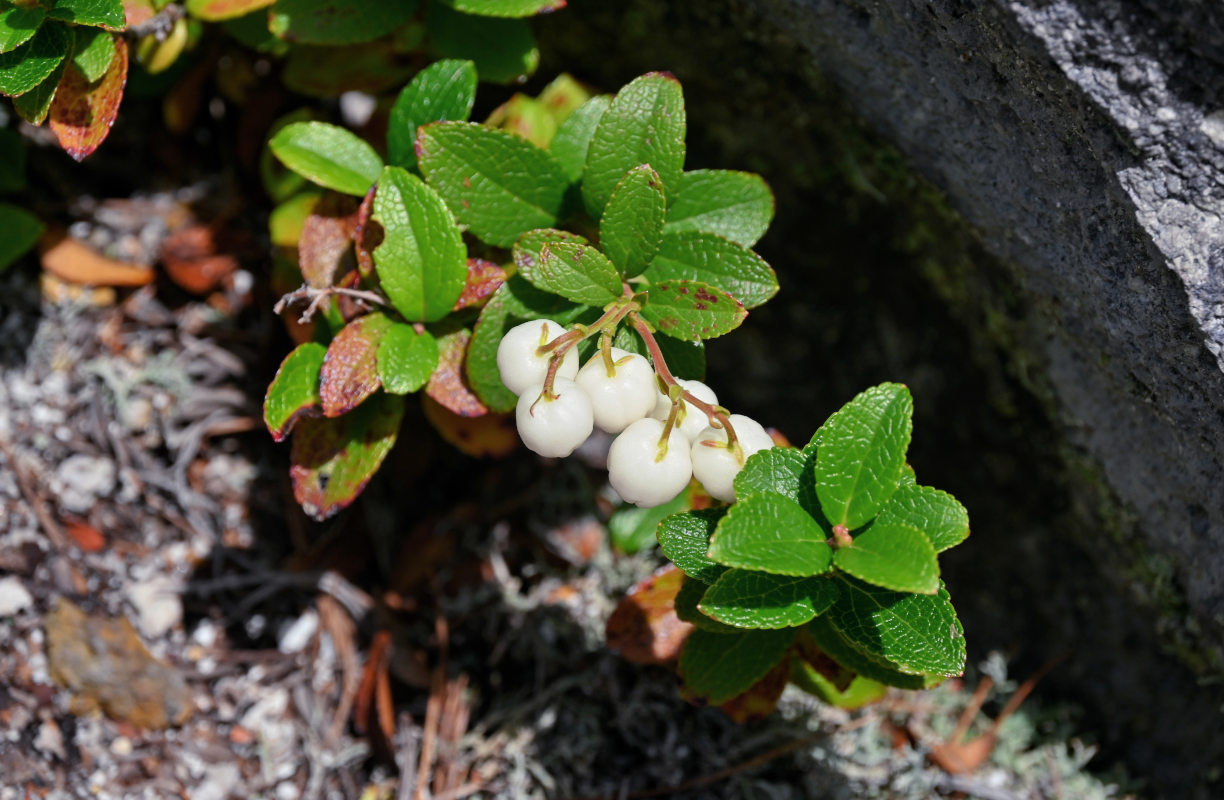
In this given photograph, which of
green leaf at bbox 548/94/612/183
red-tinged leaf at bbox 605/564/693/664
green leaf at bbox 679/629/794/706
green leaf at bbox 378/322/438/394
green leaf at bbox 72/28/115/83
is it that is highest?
green leaf at bbox 548/94/612/183

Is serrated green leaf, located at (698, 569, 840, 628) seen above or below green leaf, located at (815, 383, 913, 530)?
below

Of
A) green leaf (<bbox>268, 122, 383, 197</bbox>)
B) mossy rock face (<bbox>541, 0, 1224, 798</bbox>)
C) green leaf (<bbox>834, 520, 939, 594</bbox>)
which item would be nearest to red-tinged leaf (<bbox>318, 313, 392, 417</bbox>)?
green leaf (<bbox>268, 122, 383, 197</bbox>)

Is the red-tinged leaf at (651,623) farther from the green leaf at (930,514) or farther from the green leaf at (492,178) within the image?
the green leaf at (492,178)

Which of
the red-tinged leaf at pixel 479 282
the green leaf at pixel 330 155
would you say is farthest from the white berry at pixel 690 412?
the green leaf at pixel 330 155

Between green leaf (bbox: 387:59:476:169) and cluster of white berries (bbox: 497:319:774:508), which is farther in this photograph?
green leaf (bbox: 387:59:476:169)

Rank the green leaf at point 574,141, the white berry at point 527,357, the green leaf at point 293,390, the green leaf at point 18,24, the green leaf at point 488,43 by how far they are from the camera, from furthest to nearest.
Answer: the green leaf at point 488,43
the green leaf at point 574,141
the green leaf at point 293,390
the green leaf at point 18,24
the white berry at point 527,357

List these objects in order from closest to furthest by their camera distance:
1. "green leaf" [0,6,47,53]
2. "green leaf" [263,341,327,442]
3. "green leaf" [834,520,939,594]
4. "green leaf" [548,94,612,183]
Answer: "green leaf" [834,520,939,594] → "green leaf" [0,6,47,53] → "green leaf" [263,341,327,442] → "green leaf" [548,94,612,183]

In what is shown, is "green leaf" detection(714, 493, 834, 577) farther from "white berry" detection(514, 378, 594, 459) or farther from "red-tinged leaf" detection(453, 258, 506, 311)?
"red-tinged leaf" detection(453, 258, 506, 311)

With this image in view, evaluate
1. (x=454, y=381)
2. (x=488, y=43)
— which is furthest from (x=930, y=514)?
(x=488, y=43)
